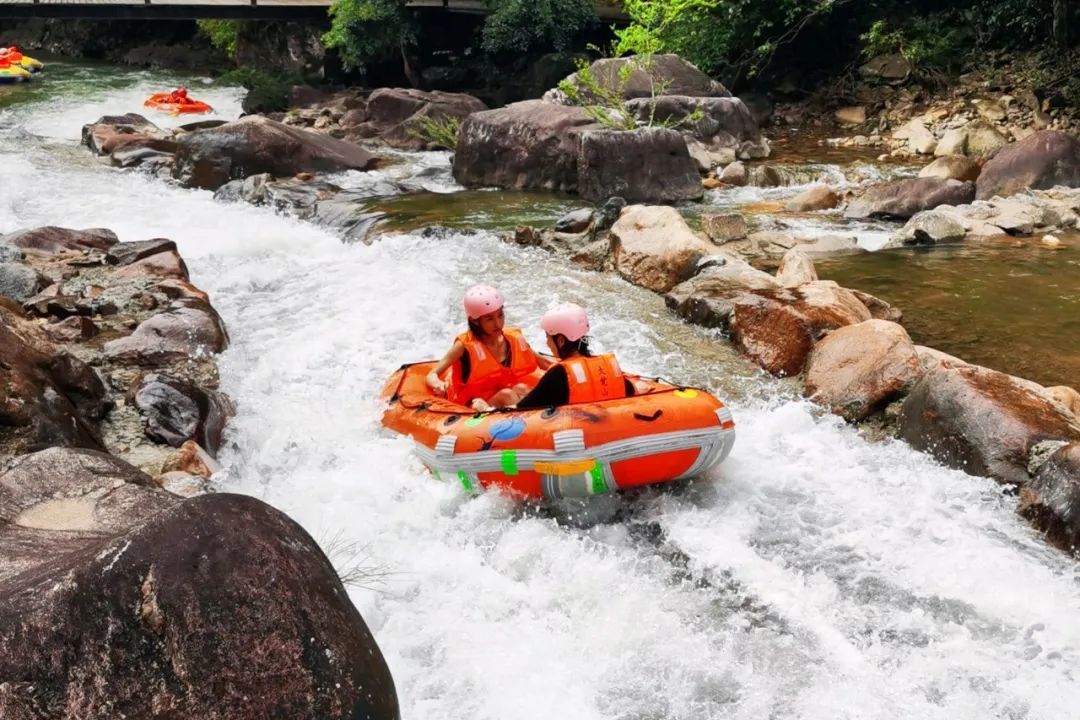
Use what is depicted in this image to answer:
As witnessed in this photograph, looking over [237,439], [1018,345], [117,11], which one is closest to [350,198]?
[237,439]

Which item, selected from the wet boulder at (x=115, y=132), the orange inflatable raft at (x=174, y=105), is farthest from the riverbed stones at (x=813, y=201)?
the orange inflatable raft at (x=174, y=105)

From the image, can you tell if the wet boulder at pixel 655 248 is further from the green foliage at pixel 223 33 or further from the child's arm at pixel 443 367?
the green foliage at pixel 223 33

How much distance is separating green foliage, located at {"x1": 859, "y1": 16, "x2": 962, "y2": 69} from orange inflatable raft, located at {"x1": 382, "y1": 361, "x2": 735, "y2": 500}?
1266 cm

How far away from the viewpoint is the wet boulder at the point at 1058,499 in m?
Result: 4.42

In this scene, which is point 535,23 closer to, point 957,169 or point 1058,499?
point 957,169

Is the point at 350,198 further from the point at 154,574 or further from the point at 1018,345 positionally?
the point at 154,574

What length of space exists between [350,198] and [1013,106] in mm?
9802

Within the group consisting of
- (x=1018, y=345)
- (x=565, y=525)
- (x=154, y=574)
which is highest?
(x=154, y=574)

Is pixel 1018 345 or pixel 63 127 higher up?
pixel 1018 345

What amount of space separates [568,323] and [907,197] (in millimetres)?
6940

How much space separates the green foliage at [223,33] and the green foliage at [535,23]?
939cm

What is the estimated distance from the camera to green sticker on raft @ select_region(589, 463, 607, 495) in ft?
15.5

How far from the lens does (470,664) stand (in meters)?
3.76

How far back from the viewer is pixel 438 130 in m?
14.9
